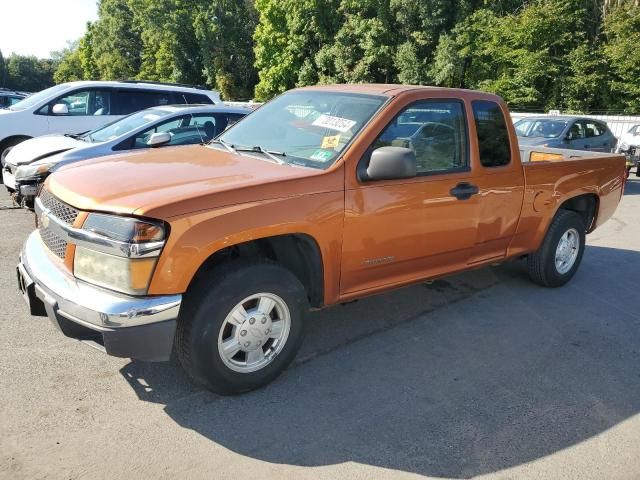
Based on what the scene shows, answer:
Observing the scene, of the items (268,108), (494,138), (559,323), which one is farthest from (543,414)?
(268,108)

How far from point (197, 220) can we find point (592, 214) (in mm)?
4755

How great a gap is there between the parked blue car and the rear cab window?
26.1 feet

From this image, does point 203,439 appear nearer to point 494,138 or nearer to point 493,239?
point 493,239

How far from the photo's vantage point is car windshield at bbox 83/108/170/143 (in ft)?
24.8

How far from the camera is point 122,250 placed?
276cm

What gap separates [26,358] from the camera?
3627 mm

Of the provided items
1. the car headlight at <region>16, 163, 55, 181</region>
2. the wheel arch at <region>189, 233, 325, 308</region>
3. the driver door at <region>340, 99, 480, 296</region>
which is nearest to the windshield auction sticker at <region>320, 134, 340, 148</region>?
the driver door at <region>340, 99, 480, 296</region>

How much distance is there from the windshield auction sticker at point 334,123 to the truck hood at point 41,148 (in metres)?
4.63

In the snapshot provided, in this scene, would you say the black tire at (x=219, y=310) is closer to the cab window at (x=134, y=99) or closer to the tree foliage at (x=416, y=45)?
the cab window at (x=134, y=99)

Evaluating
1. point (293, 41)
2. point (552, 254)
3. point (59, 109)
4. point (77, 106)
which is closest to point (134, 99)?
point (77, 106)

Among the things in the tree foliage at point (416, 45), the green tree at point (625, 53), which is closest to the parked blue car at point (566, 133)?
the green tree at point (625, 53)

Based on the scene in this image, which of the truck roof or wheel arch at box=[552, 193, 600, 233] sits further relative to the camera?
wheel arch at box=[552, 193, 600, 233]

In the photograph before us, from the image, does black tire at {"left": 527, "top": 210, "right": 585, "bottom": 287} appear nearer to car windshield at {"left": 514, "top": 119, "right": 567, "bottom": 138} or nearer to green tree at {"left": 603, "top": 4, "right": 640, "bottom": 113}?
car windshield at {"left": 514, "top": 119, "right": 567, "bottom": 138}

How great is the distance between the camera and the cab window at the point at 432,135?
384 centimetres
